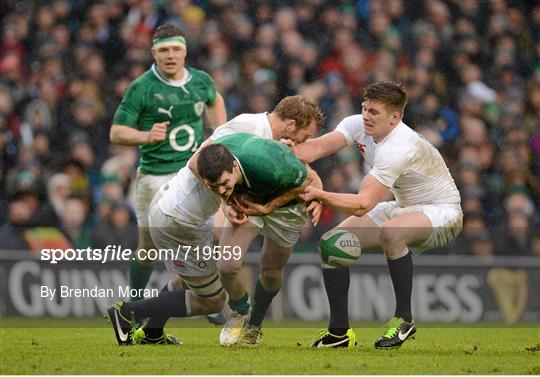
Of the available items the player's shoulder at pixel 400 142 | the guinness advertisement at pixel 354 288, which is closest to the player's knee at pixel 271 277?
the player's shoulder at pixel 400 142

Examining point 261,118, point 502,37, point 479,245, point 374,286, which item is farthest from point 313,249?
point 502,37

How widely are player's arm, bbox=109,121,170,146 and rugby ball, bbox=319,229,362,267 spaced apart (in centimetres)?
191

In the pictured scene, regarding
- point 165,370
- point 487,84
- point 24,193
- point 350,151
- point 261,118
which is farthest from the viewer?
point 487,84

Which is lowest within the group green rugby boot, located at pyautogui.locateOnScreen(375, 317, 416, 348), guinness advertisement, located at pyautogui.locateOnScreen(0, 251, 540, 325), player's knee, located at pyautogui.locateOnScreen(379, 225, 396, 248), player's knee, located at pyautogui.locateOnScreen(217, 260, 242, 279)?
guinness advertisement, located at pyautogui.locateOnScreen(0, 251, 540, 325)

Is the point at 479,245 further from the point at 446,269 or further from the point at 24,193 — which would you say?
the point at 24,193

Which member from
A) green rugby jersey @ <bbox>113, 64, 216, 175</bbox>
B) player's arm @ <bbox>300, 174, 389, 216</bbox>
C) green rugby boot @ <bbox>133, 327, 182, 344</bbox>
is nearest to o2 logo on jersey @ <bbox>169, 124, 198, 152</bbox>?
green rugby jersey @ <bbox>113, 64, 216, 175</bbox>

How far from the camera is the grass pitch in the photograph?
7.54 metres

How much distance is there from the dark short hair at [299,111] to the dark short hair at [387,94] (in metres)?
0.44

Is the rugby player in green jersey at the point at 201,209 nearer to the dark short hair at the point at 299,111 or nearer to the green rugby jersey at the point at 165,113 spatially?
the dark short hair at the point at 299,111

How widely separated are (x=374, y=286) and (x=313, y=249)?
2.38 feet

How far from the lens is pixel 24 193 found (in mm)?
13414

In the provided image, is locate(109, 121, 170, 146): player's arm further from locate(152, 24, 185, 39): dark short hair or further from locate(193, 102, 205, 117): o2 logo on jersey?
locate(152, 24, 185, 39): dark short hair

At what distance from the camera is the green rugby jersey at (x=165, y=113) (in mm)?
10438

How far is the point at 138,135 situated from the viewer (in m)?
10.2
